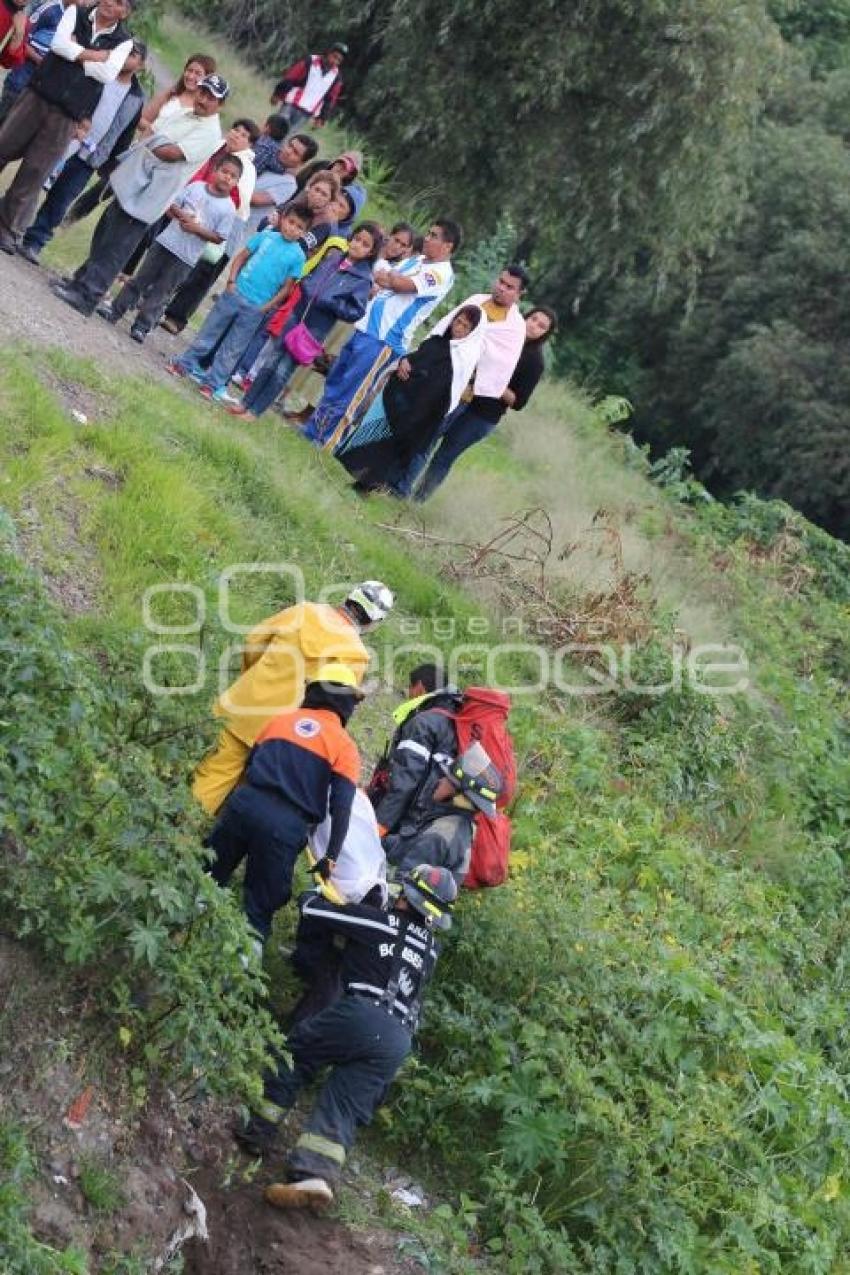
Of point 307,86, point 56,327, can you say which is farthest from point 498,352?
point 307,86

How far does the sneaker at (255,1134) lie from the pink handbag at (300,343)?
661cm

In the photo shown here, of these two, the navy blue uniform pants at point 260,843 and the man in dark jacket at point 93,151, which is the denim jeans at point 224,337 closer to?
the man in dark jacket at point 93,151

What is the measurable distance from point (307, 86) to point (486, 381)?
720 centimetres

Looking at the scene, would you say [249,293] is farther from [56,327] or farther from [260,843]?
[260,843]

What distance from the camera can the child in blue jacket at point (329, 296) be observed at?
12773 millimetres

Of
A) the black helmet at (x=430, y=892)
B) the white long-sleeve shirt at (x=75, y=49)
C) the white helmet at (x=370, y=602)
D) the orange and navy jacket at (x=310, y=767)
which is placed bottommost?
the black helmet at (x=430, y=892)

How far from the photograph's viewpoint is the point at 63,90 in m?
11.8

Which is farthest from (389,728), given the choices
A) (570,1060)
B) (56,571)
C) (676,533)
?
(676,533)

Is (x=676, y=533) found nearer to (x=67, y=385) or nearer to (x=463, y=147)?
(x=463, y=147)

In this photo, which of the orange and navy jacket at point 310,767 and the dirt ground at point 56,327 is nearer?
the orange and navy jacket at point 310,767

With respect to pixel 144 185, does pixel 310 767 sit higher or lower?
lower

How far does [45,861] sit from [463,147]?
17.4m

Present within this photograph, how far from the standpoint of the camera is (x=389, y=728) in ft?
35.8

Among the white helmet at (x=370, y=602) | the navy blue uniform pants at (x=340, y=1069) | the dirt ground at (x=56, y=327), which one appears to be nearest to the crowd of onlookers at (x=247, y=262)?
the dirt ground at (x=56, y=327)
